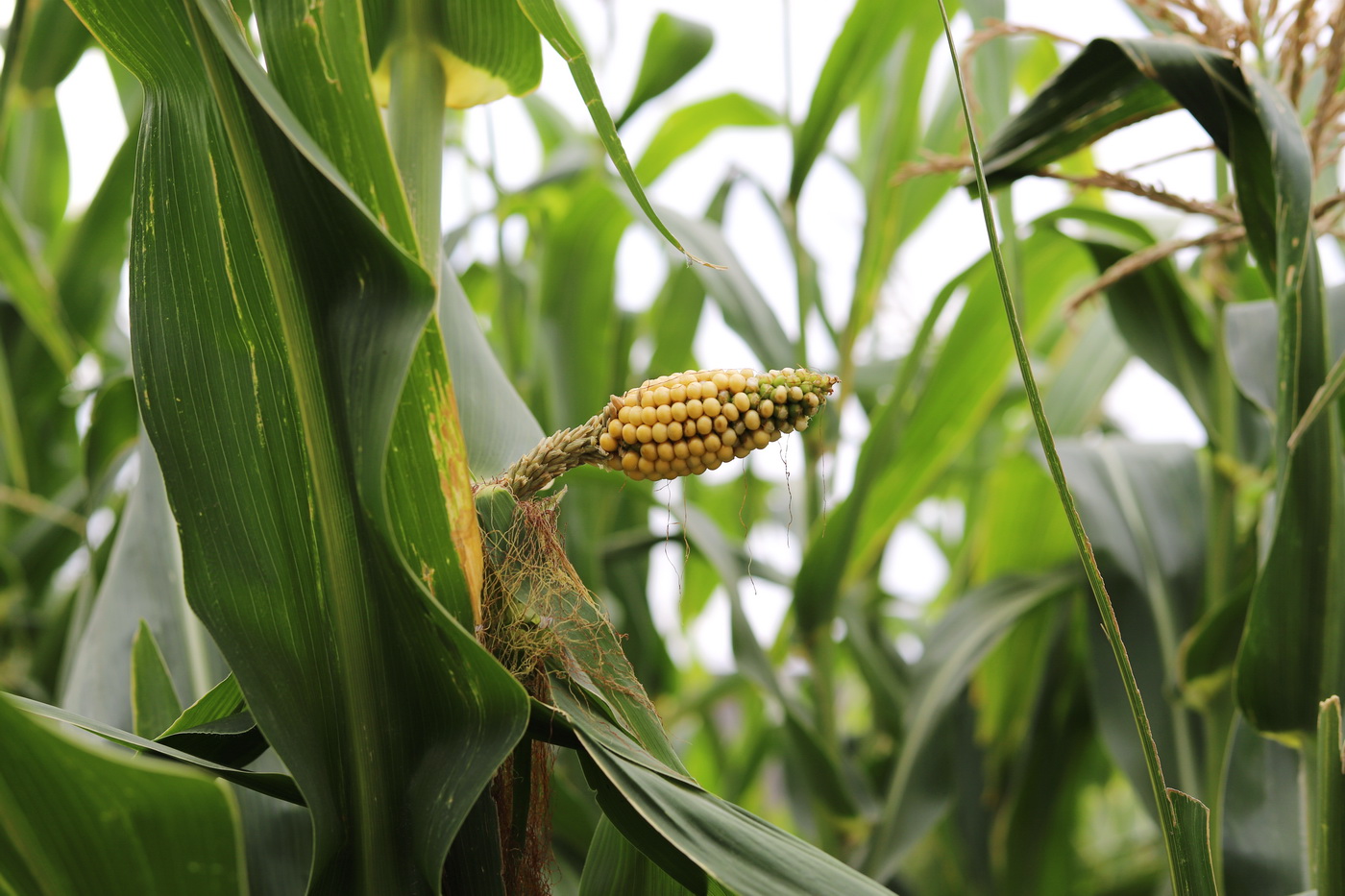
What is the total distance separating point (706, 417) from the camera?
1.25 ft

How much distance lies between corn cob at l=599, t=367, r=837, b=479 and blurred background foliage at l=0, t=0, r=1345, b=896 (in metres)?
0.16

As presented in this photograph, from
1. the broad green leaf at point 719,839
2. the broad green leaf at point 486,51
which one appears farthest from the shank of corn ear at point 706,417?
the broad green leaf at point 486,51

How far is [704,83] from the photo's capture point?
1.31 metres

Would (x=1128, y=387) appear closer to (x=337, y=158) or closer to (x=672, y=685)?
(x=672, y=685)

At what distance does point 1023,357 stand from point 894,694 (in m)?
0.76

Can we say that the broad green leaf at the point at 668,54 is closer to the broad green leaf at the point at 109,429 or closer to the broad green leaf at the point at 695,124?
the broad green leaf at the point at 695,124

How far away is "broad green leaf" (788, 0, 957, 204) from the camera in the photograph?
2.83ft

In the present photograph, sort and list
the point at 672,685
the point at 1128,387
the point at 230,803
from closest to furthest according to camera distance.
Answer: the point at 230,803 → the point at 672,685 → the point at 1128,387

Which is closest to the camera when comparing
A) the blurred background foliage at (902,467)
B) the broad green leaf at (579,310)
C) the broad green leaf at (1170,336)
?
the blurred background foliage at (902,467)

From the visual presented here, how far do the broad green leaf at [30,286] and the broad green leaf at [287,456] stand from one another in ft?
2.22

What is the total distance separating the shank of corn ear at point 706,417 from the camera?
0.38 meters

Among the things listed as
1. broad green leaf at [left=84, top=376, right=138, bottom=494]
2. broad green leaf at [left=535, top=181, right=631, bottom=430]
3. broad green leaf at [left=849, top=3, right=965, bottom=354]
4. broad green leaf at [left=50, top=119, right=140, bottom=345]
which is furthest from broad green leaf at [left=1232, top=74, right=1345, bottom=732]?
broad green leaf at [left=50, top=119, right=140, bottom=345]

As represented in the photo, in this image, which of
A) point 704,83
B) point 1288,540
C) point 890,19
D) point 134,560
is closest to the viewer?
point 1288,540

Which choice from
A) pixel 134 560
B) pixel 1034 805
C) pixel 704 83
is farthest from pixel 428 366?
pixel 704 83
